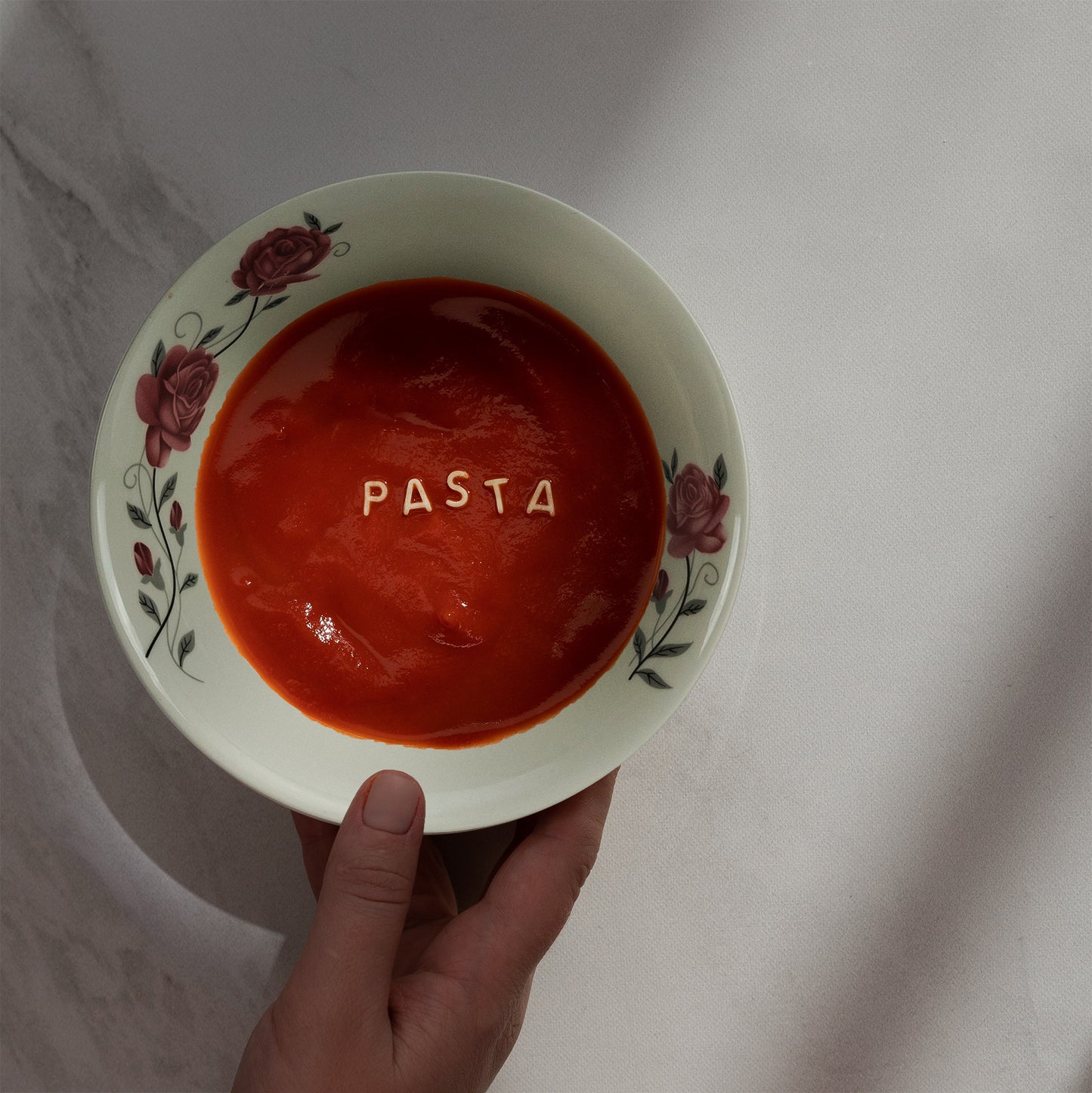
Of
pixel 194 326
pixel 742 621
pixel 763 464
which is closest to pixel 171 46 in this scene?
pixel 194 326

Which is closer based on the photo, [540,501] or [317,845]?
[540,501]

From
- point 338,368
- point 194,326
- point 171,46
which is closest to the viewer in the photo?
point 194,326

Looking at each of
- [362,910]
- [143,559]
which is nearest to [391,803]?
[362,910]

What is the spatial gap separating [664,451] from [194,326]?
2.39ft

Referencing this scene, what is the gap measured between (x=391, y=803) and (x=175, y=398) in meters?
0.68

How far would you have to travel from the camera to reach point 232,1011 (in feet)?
5.17

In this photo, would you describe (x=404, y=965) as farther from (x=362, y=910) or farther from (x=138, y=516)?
(x=138, y=516)

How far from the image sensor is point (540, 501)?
Answer: 1.36 m

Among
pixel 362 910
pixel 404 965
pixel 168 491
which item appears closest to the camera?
pixel 362 910

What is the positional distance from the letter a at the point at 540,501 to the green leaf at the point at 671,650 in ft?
0.89

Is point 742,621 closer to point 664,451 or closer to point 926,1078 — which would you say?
point 664,451

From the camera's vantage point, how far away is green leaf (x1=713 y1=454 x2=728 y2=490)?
4.13 feet

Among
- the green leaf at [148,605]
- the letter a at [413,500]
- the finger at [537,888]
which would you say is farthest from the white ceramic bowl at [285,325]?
Result: the letter a at [413,500]

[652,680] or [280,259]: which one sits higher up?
[280,259]
